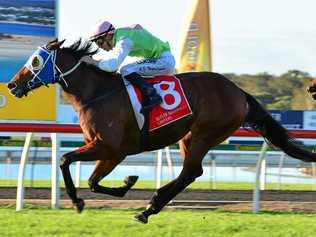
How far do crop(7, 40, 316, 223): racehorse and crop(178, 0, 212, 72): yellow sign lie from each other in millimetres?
6040

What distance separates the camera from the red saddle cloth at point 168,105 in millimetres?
6828

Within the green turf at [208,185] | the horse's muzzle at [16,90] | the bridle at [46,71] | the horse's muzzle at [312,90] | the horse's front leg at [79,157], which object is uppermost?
the bridle at [46,71]

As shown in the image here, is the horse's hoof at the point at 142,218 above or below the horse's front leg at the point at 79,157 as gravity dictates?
below

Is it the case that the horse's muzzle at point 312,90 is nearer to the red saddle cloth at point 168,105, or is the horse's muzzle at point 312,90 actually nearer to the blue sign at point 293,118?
the red saddle cloth at point 168,105

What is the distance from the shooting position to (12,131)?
8102mm

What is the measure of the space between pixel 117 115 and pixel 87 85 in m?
0.42

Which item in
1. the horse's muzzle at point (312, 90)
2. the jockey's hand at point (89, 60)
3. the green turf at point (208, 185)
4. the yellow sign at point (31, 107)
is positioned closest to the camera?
the jockey's hand at point (89, 60)

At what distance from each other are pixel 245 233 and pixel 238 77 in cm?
7390

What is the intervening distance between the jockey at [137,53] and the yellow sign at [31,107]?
2586 millimetres

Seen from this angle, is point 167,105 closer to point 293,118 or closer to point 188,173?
point 188,173

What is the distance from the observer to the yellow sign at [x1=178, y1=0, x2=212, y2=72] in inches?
525

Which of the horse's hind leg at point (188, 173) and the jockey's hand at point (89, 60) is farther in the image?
the jockey's hand at point (89, 60)

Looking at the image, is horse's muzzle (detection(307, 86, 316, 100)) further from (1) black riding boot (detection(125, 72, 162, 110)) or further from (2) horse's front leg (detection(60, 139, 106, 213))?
(2) horse's front leg (detection(60, 139, 106, 213))

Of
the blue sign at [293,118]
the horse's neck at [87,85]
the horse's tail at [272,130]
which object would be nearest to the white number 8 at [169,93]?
the horse's neck at [87,85]
